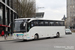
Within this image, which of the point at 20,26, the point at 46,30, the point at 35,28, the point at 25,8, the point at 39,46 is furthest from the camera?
the point at 25,8

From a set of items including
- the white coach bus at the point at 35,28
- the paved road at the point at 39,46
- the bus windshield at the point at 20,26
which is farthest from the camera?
the white coach bus at the point at 35,28

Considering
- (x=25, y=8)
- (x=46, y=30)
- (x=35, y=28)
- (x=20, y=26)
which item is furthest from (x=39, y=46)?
(x=25, y=8)

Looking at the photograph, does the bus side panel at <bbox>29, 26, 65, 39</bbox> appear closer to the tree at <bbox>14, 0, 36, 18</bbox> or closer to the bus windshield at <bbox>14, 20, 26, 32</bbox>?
the bus windshield at <bbox>14, 20, 26, 32</bbox>

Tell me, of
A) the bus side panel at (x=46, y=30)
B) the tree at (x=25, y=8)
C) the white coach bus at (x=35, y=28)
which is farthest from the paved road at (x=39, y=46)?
the tree at (x=25, y=8)

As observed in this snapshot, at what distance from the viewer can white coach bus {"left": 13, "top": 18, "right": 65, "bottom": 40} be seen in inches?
800

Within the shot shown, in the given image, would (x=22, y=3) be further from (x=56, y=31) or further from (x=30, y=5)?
(x=56, y=31)

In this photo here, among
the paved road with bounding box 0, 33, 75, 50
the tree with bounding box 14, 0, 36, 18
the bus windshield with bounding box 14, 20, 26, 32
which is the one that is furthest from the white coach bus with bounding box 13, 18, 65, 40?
the tree with bounding box 14, 0, 36, 18

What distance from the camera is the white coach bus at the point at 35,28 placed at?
66.7 ft

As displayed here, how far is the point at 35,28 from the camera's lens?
22.2m

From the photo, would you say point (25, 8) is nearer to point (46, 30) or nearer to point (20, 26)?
point (46, 30)

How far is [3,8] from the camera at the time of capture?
3506cm

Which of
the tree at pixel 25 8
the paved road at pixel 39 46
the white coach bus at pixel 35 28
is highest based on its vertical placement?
the tree at pixel 25 8

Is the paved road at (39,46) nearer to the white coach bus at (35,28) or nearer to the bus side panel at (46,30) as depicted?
the white coach bus at (35,28)

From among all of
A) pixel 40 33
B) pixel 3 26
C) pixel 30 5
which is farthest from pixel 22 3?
pixel 40 33
